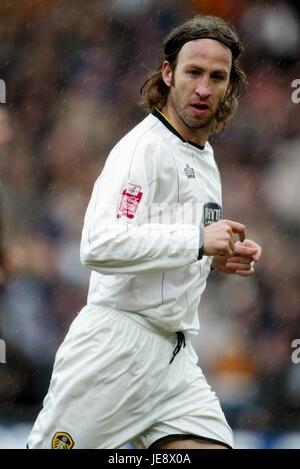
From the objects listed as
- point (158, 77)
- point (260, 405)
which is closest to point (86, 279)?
point (260, 405)

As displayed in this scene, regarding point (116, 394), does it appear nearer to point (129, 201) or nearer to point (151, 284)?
point (151, 284)

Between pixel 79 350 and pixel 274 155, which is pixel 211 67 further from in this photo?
pixel 274 155

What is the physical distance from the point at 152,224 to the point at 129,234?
0.13m

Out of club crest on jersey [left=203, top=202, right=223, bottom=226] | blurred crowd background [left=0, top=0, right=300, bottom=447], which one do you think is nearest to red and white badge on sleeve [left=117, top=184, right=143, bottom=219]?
club crest on jersey [left=203, top=202, right=223, bottom=226]

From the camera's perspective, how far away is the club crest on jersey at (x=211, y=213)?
3.66 m

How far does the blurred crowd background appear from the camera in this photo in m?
6.36

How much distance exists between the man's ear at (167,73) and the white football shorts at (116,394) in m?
0.98

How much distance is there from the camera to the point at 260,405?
638 centimetres

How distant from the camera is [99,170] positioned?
21.9 feet

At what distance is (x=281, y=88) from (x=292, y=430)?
2.54 metres

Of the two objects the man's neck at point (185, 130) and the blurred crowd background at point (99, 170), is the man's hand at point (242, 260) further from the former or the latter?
the blurred crowd background at point (99, 170)

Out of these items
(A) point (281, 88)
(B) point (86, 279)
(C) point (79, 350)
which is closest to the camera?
(C) point (79, 350)

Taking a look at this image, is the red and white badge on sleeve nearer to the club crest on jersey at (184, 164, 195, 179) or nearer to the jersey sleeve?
the jersey sleeve

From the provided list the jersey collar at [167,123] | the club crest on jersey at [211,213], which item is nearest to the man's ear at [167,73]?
the jersey collar at [167,123]
